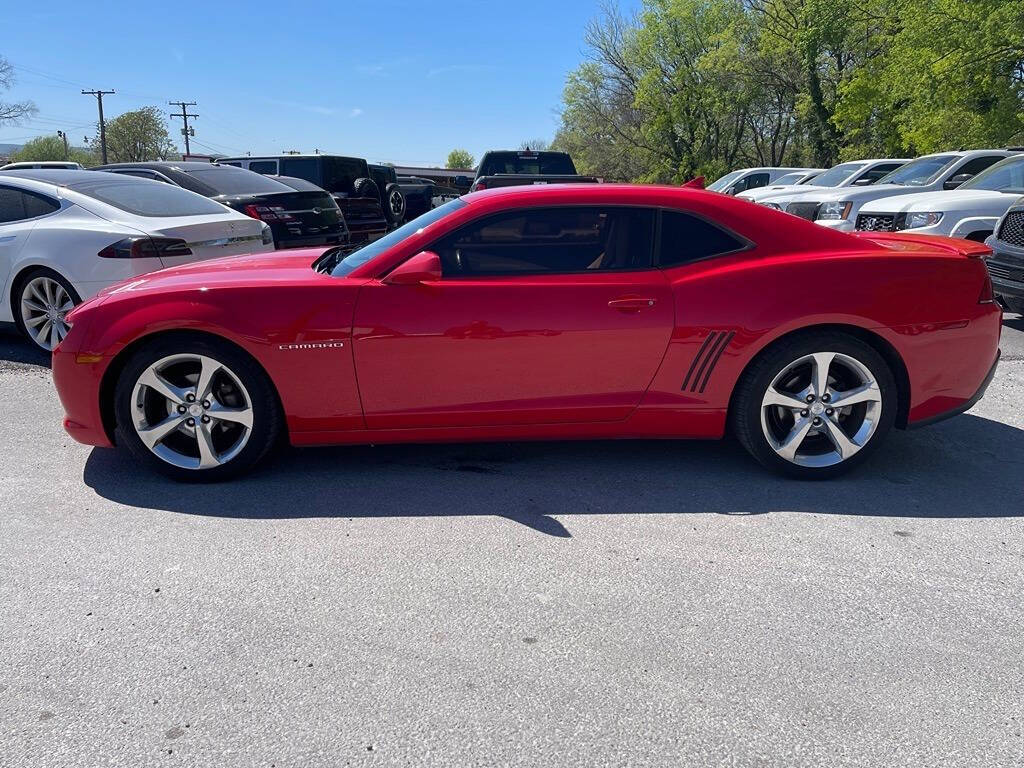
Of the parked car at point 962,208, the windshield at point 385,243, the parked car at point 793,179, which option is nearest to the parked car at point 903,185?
the parked car at point 962,208

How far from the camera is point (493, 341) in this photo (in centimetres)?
381

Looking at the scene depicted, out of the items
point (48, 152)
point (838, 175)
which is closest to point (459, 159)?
point (48, 152)

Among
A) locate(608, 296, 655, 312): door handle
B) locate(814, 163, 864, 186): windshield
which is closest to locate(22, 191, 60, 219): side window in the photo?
locate(608, 296, 655, 312): door handle

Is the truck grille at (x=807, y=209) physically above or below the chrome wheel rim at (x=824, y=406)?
above

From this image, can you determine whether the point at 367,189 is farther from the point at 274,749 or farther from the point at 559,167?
the point at 274,749

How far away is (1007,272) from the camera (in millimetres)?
7125

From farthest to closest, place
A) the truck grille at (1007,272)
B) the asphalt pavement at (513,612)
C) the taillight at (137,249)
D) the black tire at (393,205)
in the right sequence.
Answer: the black tire at (393,205), the truck grille at (1007,272), the taillight at (137,249), the asphalt pavement at (513,612)

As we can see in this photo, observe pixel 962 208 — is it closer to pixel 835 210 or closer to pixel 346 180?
pixel 835 210

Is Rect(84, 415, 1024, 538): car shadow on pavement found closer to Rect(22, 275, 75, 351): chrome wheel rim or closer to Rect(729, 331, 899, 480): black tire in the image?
Rect(729, 331, 899, 480): black tire

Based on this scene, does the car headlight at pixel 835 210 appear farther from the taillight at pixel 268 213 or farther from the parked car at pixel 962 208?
the taillight at pixel 268 213

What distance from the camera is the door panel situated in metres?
3.79

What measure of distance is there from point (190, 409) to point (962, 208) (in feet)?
27.6

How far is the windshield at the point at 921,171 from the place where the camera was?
12.4 m

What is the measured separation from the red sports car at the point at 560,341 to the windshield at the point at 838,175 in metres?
13.9
